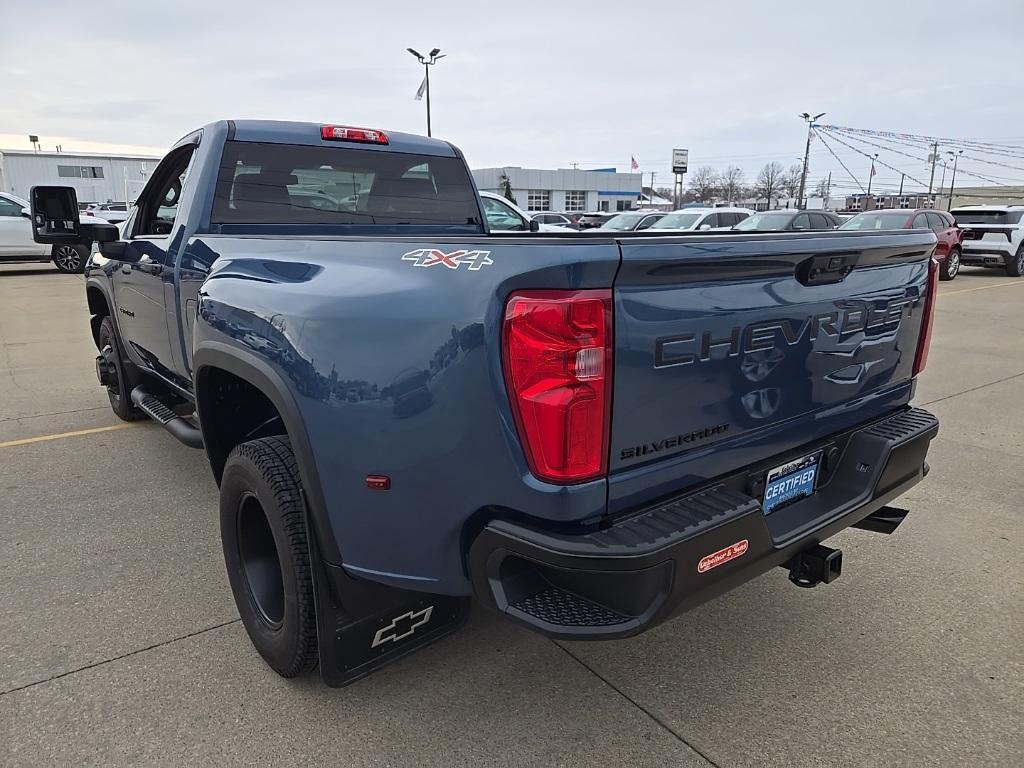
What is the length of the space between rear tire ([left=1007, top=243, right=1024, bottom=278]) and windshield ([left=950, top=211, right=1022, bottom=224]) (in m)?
0.72

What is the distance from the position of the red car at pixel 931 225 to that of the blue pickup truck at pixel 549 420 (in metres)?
14.3

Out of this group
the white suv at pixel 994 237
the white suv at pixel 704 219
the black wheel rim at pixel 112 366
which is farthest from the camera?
the white suv at pixel 704 219

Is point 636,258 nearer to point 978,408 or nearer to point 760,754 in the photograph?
point 760,754

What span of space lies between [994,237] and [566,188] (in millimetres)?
65996

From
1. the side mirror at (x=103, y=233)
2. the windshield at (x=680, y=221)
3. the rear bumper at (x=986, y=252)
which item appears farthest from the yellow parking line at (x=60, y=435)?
the rear bumper at (x=986, y=252)

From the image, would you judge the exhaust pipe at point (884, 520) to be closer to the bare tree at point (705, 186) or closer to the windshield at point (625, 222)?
the windshield at point (625, 222)

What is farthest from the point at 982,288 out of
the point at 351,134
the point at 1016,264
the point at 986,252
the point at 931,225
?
the point at 351,134

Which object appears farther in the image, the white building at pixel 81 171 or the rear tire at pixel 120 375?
the white building at pixel 81 171

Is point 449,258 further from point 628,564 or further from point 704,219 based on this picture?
point 704,219

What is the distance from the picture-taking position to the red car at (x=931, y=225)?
50.0 feet

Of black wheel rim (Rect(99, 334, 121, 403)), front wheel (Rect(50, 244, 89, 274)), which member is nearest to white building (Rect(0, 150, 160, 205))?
front wheel (Rect(50, 244, 89, 274))

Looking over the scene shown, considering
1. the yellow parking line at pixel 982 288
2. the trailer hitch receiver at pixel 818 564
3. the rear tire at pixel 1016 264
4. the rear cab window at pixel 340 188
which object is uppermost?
the rear cab window at pixel 340 188

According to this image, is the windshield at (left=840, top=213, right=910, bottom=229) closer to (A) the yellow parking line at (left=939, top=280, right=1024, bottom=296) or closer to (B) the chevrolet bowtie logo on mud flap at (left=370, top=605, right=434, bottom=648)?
(A) the yellow parking line at (left=939, top=280, right=1024, bottom=296)

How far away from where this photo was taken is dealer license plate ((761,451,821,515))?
90.1 inches
